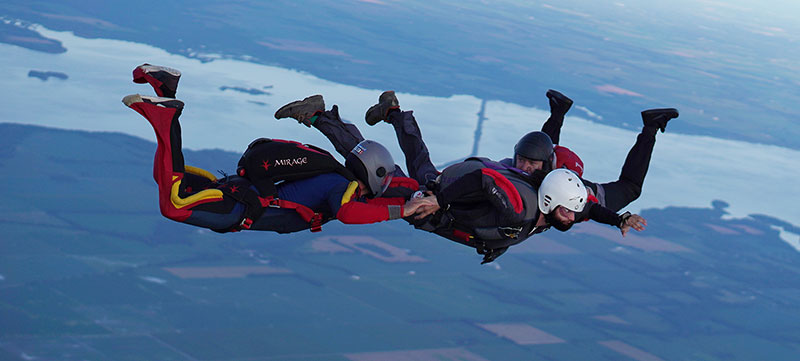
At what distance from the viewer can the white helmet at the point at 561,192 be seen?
8.39 metres

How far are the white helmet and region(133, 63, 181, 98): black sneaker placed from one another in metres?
3.93

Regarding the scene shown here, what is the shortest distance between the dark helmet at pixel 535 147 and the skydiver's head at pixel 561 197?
0.64m

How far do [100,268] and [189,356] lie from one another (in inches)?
866

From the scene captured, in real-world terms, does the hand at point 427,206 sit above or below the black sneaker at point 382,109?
below

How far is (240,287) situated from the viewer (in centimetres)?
13625

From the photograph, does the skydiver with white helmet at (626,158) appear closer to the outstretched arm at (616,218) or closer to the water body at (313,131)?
the outstretched arm at (616,218)

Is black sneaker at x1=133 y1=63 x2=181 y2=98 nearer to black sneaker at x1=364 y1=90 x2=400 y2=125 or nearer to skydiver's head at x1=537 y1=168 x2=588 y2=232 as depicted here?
black sneaker at x1=364 y1=90 x2=400 y2=125

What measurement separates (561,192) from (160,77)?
13.8 feet

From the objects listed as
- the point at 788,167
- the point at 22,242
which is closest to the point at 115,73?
the point at 22,242

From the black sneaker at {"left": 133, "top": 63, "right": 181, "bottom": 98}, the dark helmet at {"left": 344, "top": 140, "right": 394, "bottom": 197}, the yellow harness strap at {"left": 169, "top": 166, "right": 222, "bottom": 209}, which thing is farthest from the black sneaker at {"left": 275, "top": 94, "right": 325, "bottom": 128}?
the black sneaker at {"left": 133, "top": 63, "right": 181, "bottom": 98}

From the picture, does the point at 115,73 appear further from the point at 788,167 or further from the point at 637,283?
the point at 788,167

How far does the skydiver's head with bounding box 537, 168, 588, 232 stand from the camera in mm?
8398

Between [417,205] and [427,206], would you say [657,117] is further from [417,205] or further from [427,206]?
[417,205]

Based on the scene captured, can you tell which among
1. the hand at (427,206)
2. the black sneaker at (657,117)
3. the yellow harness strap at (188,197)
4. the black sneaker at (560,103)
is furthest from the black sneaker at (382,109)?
the black sneaker at (657,117)
